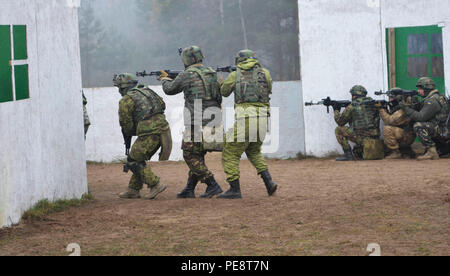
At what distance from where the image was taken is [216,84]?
923 cm

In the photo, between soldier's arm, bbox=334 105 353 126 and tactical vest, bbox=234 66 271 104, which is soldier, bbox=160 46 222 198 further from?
soldier's arm, bbox=334 105 353 126

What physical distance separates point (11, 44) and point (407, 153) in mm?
8268

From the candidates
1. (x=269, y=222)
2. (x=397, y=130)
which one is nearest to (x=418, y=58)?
(x=397, y=130)

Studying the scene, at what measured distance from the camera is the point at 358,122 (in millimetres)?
13430

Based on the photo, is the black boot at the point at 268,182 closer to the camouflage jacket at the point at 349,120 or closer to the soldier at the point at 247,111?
the soldier at the point at 247,111

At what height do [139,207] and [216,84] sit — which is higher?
[216,84]

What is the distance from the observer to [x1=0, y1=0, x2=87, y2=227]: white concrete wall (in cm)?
732

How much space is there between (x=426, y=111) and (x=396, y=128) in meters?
0.69

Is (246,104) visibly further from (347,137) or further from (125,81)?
(347,137)

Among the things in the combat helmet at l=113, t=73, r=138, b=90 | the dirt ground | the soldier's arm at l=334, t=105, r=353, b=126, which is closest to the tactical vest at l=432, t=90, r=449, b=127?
the soldier's arm at l=334, t=105, r=353, b=126

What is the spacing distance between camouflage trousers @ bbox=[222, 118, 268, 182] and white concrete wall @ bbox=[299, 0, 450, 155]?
5.42 metres

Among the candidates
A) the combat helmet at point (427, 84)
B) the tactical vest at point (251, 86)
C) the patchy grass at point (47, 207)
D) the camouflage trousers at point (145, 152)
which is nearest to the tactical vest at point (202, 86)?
the tactical vest at point (251, 86)
